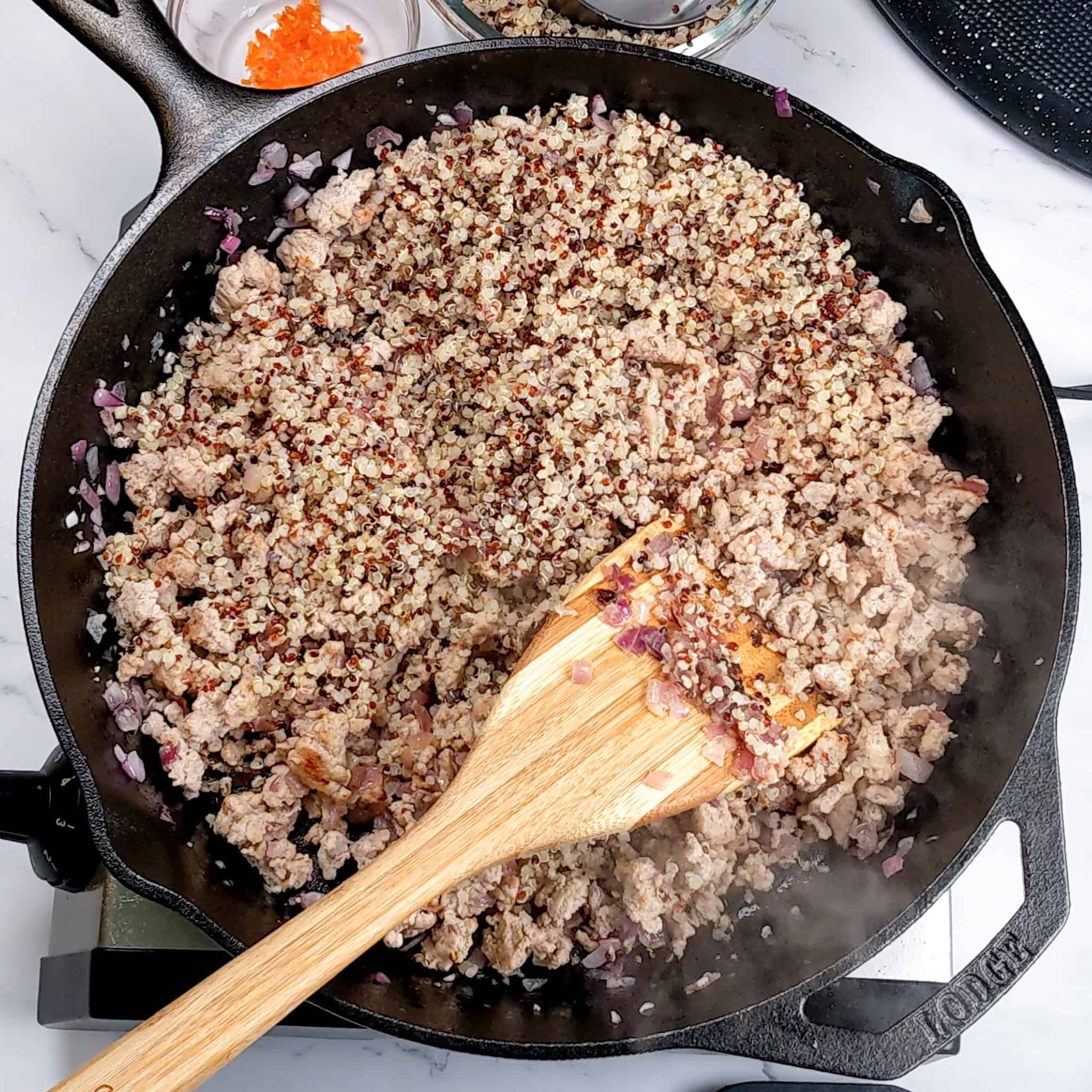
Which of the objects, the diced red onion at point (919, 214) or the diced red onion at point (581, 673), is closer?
the diced red onion at point (581, 673)

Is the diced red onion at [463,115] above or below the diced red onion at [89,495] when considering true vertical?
above

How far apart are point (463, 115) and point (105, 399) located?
0.61 m

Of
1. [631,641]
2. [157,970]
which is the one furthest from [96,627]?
[631,641]

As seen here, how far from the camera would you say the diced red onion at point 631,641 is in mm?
1335

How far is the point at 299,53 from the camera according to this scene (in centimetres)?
171

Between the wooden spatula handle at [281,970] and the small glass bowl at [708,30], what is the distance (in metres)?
1.13

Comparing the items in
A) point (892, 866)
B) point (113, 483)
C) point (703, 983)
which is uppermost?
point (113, 483)

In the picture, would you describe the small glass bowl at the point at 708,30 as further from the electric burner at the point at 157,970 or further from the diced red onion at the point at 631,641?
the electric burner at the point at 157,970

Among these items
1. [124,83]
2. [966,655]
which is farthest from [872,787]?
[124,83]

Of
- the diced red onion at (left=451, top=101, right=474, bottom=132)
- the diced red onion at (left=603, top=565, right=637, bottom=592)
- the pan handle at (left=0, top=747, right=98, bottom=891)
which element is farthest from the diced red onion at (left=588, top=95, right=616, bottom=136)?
the pan handle at (left=0, top=747, right=98, bottom=891)

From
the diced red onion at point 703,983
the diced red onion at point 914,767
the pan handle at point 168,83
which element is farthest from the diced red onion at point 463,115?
the diced red onion at point 703,983

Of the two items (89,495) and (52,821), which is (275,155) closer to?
(89,495)

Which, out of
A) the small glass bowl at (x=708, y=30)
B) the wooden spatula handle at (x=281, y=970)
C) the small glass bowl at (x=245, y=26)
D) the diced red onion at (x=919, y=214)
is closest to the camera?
the wooden spatula handle at (x=281, y=970)

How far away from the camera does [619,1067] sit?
5.39 feet
